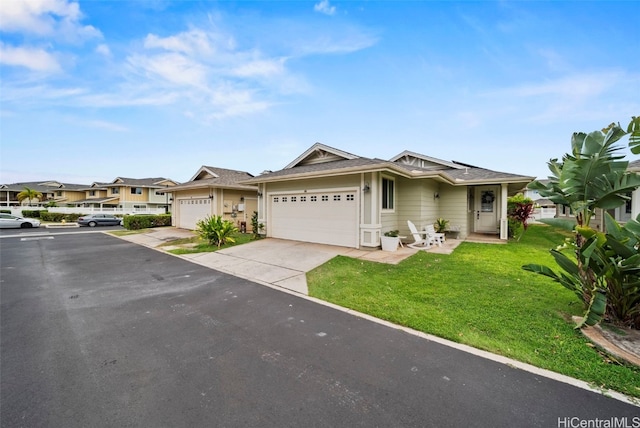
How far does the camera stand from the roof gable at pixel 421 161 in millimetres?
15703

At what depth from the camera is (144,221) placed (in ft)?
67.8

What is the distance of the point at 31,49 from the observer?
1018 centimetres

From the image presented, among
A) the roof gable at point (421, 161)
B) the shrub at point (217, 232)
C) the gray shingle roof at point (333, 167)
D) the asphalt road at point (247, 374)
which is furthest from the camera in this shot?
the roof gable at point (421, 161)

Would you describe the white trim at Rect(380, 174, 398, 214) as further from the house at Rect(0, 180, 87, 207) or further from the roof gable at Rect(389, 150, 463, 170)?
the house at Rect(0, 180, 87, 207)

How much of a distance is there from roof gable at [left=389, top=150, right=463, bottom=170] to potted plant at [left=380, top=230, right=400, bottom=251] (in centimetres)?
710

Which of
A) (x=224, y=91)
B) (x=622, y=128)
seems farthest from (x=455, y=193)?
(x=224, y=91)

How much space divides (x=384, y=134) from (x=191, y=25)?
13497mm

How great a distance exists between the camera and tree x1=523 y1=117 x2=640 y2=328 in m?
3.48

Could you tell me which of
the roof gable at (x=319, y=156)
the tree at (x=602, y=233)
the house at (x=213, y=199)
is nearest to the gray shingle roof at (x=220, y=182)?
the house at (x=213, y=199)

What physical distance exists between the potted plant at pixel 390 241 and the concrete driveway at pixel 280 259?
0.83 ft

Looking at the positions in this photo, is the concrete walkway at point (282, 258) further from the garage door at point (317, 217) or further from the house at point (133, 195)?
the house at point (133, 195)

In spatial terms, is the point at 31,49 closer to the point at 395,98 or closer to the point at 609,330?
the point at 395,98

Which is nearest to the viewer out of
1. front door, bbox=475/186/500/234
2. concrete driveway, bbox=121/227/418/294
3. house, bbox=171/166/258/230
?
concrete driveway, bbox=121/227/418/294

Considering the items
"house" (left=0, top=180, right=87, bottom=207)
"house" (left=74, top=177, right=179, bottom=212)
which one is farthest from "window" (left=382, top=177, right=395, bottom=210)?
"house" (left=0, top=180, right=87, bottom=207)
